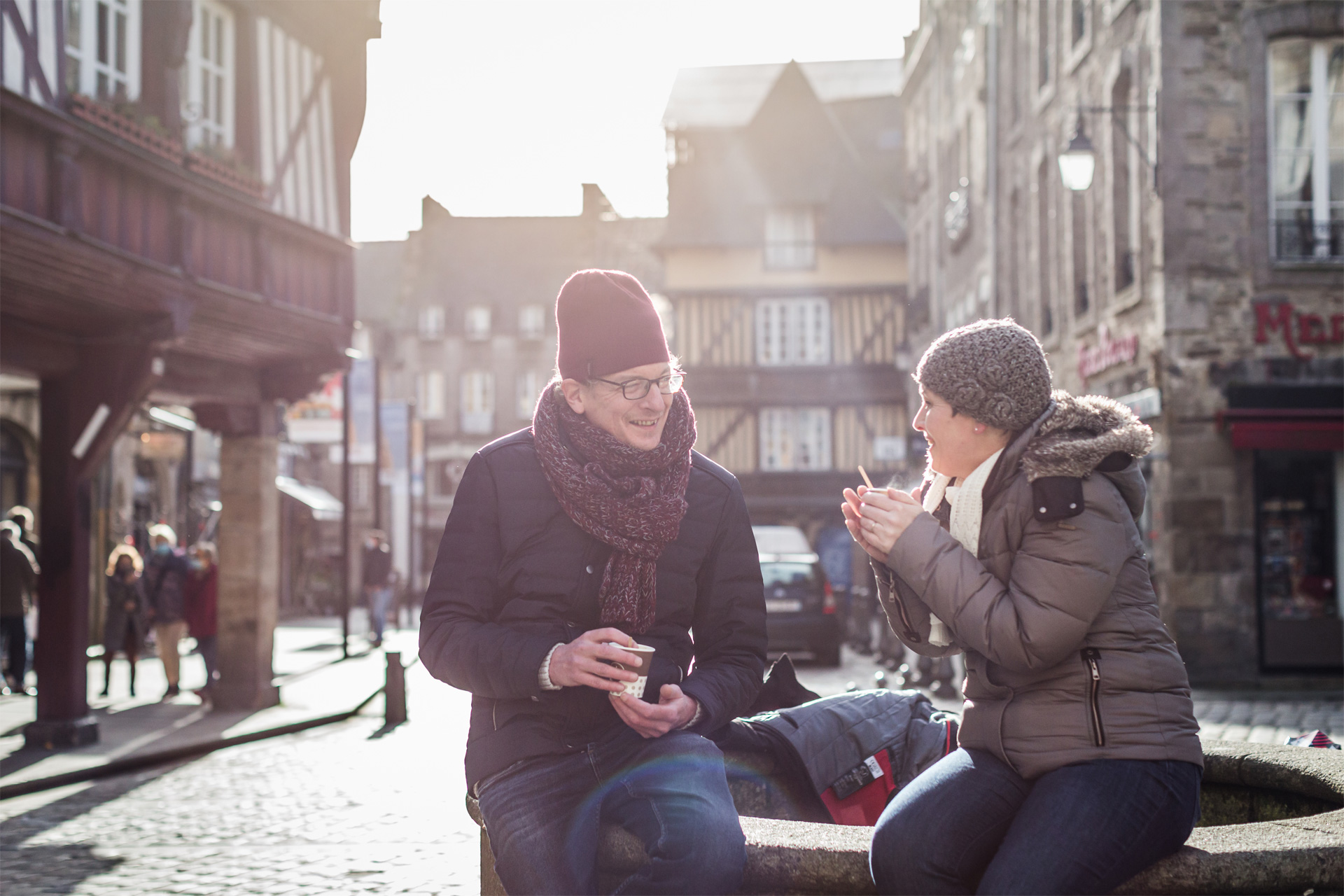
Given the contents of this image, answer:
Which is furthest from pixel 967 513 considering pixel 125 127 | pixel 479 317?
pixel 479 317

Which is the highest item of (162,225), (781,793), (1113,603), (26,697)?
(162,225)

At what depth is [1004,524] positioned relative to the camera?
3.13 m

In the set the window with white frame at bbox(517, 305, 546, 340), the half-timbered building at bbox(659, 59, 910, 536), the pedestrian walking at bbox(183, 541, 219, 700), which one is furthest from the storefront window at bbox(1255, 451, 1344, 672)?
the window with white frame at bbox(517, 305, 546, 340)

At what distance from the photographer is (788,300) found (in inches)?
1580

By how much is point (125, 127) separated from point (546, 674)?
913 cm

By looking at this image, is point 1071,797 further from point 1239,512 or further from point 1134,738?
point 1239,512

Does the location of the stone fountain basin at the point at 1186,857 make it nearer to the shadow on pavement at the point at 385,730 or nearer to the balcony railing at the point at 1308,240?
the shadow on pavement at the point at 385,730

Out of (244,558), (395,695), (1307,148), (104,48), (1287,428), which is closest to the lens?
(104,48)

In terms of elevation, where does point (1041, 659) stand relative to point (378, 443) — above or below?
below

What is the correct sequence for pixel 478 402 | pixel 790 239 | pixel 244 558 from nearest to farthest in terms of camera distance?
pixel 244 558
pixel 790 239
pixel 478 402

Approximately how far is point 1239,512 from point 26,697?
13008 mm

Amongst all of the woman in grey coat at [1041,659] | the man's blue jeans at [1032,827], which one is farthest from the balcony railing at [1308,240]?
the man's blue jeans at [1032,827]

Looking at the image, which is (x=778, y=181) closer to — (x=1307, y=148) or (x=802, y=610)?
(x=802, y=610)

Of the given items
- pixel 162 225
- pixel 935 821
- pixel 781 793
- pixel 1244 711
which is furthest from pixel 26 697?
pixel 935 821
